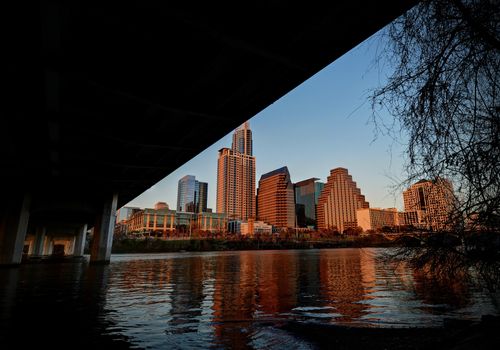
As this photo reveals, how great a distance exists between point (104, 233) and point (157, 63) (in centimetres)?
3448

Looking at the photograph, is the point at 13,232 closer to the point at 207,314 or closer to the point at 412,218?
the point at 207,314

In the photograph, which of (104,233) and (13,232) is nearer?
(13,232)

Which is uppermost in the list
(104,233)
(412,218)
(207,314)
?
(104,233)

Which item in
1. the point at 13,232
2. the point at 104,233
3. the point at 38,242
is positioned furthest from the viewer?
the point at 38,242

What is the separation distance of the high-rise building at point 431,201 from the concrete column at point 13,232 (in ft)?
134

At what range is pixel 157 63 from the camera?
472 inches

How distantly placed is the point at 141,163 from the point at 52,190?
19.8m

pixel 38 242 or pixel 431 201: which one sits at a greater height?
pixel 38 242

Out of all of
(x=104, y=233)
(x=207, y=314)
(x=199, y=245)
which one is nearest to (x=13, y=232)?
(x=104, y=233)

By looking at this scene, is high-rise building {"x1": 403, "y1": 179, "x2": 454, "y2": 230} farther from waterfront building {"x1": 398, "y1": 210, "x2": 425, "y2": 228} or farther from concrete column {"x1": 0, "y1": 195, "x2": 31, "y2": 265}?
concrete column {"x1": 0, "y1": 195, "x2": 31, "y2": 265}

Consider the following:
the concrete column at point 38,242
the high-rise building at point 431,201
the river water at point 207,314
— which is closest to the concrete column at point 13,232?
the river water at point 207,314

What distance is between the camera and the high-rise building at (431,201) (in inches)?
201

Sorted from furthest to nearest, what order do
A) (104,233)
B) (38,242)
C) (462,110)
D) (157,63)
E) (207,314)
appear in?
(38,242) → (104,233) → (157,63) → (207,314) → (462,110)

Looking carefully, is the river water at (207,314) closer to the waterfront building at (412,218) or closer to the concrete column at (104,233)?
the waterfront building at (412,218)
